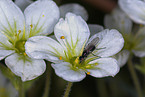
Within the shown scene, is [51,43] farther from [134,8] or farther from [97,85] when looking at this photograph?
[97,85]

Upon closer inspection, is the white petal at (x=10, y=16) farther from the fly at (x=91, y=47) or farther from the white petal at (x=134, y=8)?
the white petal at (x=134, y=8)

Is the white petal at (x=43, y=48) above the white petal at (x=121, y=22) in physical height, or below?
above

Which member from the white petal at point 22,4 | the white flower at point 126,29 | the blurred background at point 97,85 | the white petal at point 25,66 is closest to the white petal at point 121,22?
the white flower at point 126,29

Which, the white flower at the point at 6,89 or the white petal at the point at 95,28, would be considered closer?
the white petal at the point at 95,28

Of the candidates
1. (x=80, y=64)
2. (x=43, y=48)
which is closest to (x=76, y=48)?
(x=80, y=64)

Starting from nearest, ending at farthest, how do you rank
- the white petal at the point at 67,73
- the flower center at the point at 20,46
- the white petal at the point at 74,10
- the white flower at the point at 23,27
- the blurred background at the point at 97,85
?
the white petal at the point at 67,73
the white flower at the point at 23,27
the flower center at the point at 20,46
the white petal at the point at 74,10
the blurred background at the point at 97,85

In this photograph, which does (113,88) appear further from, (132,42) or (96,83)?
(132,42)

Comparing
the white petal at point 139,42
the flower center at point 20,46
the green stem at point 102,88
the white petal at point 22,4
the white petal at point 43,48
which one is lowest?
the green stem at point 102,88

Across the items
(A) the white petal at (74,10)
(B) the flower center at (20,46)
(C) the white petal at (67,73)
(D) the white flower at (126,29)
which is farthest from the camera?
(D) the white flower at (126,29)
